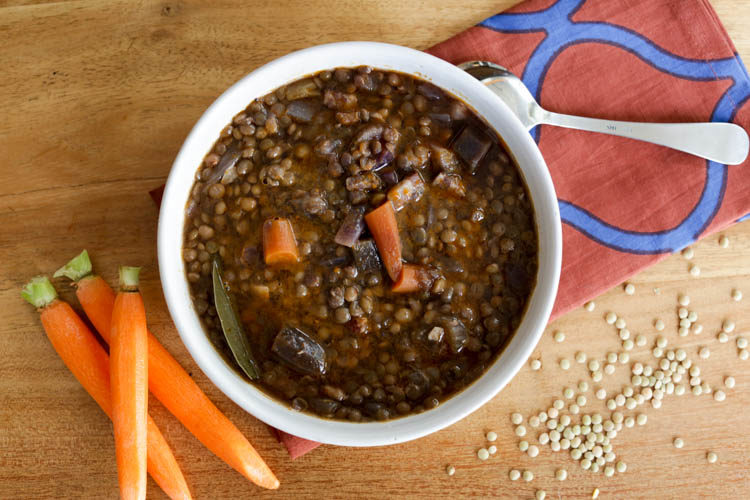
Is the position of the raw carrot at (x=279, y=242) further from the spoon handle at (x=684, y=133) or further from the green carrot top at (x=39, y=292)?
the spoon handle at (x=684, y=133)

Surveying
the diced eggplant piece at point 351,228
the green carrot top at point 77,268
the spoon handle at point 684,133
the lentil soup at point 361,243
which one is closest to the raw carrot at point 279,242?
the lentil soup at point 361,243

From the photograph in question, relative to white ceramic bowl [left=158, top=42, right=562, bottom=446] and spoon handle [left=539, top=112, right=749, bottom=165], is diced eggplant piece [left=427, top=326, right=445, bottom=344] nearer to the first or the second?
white ceramic bowl [left=158, top=42, right=562, bottom=446]

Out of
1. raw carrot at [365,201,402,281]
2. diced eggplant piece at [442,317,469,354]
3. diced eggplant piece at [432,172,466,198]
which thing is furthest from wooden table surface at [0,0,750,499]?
raw carrot at [365,201,402,281]

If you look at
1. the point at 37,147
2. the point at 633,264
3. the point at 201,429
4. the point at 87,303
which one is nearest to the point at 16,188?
the point at 37,147

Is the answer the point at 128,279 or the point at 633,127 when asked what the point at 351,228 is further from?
the point at 633,127

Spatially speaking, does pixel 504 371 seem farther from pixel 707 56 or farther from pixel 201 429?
pixel 707 56

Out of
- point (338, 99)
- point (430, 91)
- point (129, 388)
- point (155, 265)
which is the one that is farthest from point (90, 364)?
point (430, 91)
